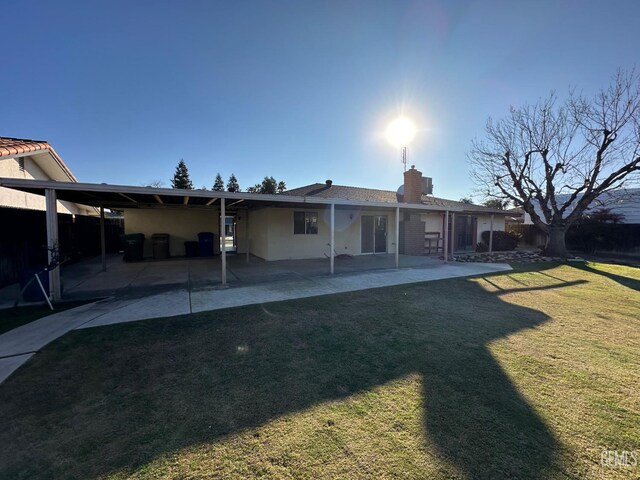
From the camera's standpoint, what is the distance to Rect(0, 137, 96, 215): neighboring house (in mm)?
7738

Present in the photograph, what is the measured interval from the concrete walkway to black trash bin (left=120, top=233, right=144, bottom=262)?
666 cm

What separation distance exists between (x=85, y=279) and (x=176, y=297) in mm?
4175

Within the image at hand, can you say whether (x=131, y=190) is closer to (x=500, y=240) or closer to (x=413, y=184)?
(x=413, y=184)

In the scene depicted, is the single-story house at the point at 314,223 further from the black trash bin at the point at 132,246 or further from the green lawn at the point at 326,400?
the green lawn at the point at 326,400

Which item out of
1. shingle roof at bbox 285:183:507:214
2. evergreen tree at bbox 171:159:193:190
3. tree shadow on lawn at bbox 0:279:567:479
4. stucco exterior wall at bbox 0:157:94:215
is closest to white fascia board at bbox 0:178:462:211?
tree shadow on lawn at bbox 0:279:567:479

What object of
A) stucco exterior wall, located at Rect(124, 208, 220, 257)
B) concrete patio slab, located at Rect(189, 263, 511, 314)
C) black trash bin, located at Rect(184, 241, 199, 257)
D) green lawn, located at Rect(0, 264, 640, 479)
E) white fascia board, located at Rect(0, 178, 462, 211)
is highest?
white fascia board, located at Rect(0, 178, 462, 211)

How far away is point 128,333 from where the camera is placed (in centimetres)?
421

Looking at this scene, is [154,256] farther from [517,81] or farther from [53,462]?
[517,81]

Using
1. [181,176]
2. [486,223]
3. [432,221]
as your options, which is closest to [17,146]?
[432,221]

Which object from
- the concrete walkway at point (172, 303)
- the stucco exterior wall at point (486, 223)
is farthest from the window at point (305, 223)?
the stucco exterior wall at point (486, 223)

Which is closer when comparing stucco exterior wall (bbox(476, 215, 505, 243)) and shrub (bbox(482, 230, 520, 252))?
shrub (bbox(482, 230, 520, 252))

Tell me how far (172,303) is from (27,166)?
31.4 feet

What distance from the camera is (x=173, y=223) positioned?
43.8ft

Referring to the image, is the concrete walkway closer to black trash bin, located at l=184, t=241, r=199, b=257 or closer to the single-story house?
the single-story house
